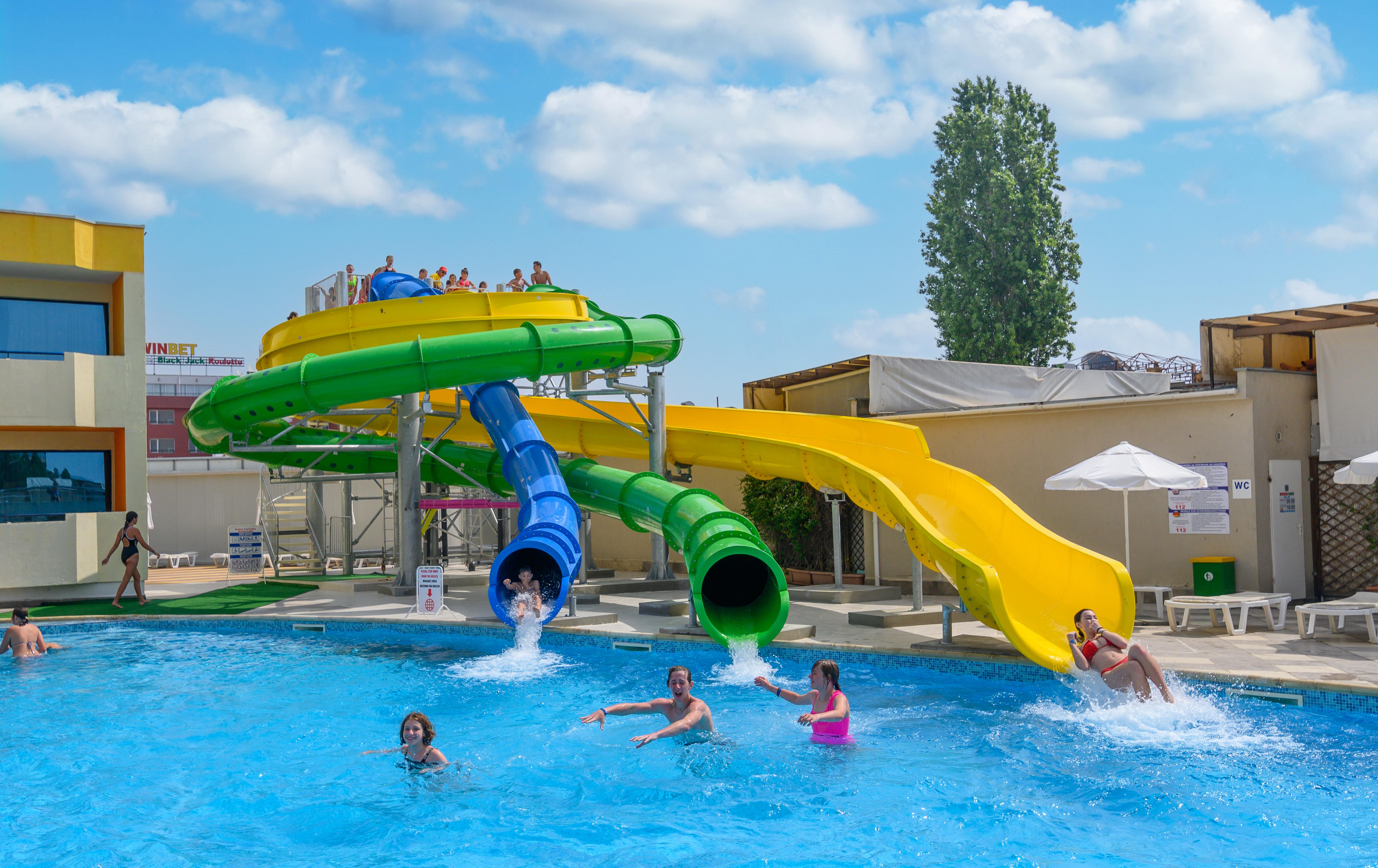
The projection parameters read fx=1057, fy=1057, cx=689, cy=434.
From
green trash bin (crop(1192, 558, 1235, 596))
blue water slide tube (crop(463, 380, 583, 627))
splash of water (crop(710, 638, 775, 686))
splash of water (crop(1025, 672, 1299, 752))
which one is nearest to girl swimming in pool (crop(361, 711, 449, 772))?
splash of water (crop(710, 638, 775, 686))

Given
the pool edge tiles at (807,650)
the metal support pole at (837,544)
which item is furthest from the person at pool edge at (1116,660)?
the metal support pole at (837,544)

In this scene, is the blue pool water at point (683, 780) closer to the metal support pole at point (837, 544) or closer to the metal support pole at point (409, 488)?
the metal support pole at point (837, 544)

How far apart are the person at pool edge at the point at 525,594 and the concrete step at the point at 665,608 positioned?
66.8 inches

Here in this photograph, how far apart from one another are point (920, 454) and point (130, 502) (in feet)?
41.3

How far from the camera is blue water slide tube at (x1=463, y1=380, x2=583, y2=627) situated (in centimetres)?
1212

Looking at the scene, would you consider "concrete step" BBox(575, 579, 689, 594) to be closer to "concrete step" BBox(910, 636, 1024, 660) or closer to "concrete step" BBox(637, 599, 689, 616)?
"concrete step" BBox(637, 599, 689, 616)

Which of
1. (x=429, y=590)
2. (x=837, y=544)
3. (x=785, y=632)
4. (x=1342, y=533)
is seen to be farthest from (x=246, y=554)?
(x=1342, y=533)

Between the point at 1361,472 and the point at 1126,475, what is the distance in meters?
2.18

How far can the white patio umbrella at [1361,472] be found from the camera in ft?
33.9

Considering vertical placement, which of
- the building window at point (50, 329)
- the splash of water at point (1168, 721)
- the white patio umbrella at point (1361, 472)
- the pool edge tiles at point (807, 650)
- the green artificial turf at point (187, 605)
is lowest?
the splash of water at point (1168, 721)

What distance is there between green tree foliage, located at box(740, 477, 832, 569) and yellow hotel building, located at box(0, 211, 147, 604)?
9957 mm

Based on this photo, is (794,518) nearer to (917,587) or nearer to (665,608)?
(665,608)

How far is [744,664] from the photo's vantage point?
428 inches

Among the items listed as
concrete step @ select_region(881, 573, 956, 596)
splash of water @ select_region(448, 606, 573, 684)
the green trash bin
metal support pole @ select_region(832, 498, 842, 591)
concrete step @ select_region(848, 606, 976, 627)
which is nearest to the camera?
splash of water @ select_region(448, 606, 573, 684)
